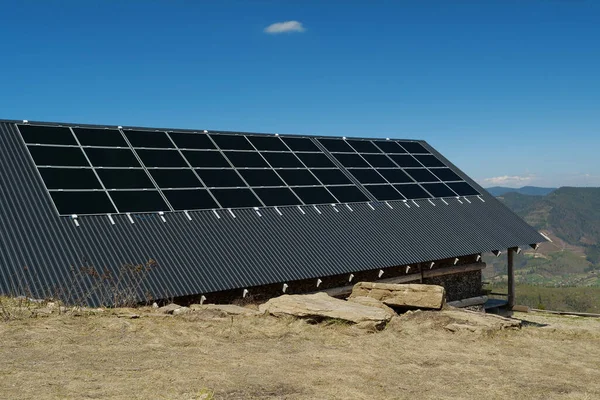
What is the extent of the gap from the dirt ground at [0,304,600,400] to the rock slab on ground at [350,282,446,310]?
1082 millimetres

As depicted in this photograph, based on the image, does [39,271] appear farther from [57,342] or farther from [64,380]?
[64,380]

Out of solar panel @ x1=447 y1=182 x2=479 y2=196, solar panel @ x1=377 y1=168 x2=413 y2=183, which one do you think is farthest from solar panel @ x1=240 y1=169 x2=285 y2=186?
solar panel @ x1=447 y1=182 x2=479 y2=196

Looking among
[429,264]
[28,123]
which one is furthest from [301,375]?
[28,123]

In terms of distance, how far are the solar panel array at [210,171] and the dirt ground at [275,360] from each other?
7.34 m

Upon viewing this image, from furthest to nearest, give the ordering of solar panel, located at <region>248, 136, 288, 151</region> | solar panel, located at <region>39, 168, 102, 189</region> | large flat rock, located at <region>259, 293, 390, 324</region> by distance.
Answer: solar panel, located at <region>248, 136, 288, 151</region> < solar panel, located at <region>39, 168, 102, 189</region> < large flat rock, located at <region>259, 293, 390, 324</region>

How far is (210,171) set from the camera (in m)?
21.8

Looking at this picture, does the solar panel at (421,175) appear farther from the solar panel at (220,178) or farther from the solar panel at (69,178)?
the solar panel at (69,178)

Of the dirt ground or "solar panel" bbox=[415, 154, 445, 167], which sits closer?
the dirt ground

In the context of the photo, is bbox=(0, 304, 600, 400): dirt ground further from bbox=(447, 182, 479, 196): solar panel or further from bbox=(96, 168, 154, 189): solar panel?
bbox=(447, 182, 479, 196): solar panel

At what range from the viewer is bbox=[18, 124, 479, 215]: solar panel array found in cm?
1845

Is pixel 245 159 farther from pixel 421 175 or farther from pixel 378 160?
pixel 421 175

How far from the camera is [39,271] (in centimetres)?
1423

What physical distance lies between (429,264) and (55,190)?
14.3m

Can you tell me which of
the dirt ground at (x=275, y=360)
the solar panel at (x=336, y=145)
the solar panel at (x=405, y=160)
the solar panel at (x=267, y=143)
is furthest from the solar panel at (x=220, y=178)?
the solar panel at (x=405, y=160)
